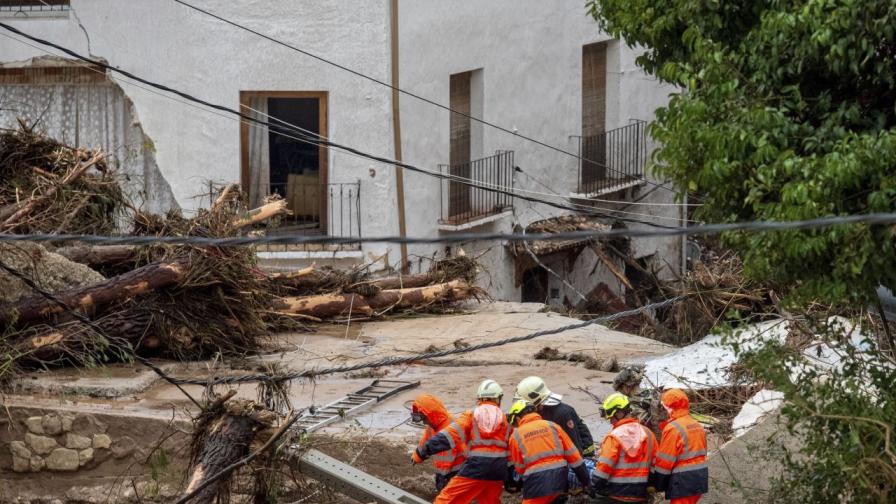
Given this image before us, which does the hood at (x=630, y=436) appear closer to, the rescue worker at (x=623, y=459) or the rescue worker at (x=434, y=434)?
the rescue worker at (x=623, y=459)

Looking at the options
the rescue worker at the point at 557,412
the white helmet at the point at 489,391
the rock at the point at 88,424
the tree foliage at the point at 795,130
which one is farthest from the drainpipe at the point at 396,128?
the tree foliage at the point at 795,130

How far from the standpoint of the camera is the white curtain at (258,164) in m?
19.6

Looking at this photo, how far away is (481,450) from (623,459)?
3.56 ft

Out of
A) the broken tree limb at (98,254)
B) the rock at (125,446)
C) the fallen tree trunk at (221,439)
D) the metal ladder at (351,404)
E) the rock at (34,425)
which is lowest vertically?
the rock at (125,446)

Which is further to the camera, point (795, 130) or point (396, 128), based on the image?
point (396, 128)

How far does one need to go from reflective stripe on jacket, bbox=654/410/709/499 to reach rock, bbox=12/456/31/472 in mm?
5689

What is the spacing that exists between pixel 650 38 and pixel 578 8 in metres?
14.2

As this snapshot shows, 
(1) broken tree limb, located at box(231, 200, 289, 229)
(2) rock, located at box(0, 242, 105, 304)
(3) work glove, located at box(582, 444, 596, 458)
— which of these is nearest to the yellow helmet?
(3) work glove, located at box(582, 444, 596, 458)

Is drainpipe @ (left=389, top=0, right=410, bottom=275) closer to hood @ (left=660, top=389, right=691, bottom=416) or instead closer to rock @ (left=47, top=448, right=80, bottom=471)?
rock @ (left=47, top=448, right=80, bottom=471)

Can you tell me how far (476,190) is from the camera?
21141mm

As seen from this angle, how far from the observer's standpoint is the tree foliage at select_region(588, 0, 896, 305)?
6965 millimetres

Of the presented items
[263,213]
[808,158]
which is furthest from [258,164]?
[808,158]

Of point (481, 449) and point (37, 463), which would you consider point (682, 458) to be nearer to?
point (481, 449)

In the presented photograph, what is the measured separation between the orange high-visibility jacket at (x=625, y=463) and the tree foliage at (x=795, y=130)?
1433 millimetres
